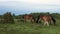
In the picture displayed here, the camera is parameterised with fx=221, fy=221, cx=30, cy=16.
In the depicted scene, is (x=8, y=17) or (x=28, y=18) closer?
(x=8, y=17)

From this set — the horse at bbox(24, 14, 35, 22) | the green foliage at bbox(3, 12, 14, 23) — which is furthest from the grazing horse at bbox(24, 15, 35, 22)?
the green foliage at bbox(3, 12, 14, 23)

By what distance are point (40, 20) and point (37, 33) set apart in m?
3.95

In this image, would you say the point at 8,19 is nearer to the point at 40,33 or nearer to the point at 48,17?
the point at 48,17

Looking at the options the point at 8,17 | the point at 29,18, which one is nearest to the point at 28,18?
the point at 29,18

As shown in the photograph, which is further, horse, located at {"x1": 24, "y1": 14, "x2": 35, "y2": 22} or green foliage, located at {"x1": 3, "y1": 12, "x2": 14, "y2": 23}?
horse, located at {"x1": 24, "y1": 14, "x2": 35, "y2": 22}

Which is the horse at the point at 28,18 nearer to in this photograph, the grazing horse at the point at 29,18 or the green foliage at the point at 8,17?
the grazing horse at the point at 29,18

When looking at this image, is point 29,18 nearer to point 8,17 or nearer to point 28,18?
point 28,18

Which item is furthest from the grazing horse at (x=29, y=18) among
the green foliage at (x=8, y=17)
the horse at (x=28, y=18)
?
the green foliage at (x=8, y=17)

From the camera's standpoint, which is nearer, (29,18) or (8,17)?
(8,17)

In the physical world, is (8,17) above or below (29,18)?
above

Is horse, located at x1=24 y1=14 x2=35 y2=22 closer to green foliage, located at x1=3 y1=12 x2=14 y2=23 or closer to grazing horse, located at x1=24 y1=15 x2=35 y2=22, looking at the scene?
grazing horse, located at x1=24 y1=15 x2=35 y2=22

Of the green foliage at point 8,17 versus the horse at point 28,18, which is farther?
the horse at point 28,18

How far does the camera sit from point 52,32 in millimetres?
9023

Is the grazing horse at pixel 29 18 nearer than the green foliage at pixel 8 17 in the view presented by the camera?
No
